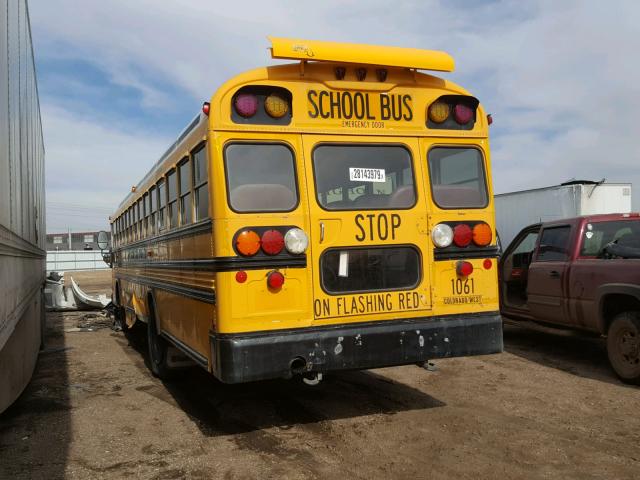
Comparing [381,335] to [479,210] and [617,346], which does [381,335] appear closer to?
[479,210]

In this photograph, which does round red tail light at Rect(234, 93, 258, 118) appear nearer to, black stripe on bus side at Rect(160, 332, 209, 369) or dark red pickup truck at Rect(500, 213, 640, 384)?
black stripe on bus side at Rect(160, 332, 209, 369)

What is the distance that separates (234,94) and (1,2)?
5.02 ft

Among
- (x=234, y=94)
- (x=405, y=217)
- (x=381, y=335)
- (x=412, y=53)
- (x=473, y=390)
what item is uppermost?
(x=412, y=53)

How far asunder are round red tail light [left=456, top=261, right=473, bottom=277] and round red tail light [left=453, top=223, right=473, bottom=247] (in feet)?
0.52

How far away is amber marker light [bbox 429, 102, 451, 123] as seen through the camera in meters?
4.76

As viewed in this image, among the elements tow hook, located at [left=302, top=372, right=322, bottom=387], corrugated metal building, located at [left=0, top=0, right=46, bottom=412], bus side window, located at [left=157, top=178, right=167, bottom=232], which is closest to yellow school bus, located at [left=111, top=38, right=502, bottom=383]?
tow hook, located at [left=302, top=372, right=322, bottom=387]

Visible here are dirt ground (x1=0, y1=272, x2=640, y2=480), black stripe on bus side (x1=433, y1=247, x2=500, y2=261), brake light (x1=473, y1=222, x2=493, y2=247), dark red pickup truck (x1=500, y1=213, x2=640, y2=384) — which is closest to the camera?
dirt ground (x1=0, y1=272, x2=640, y2=480)

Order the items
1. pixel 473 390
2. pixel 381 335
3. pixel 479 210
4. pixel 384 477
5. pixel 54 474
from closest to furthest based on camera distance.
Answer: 1. pixel 384 477
2. pixel 54 474
3. pixel 381 335
4. pixel 479 210
5. pixel 473 390

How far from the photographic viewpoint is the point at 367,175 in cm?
456

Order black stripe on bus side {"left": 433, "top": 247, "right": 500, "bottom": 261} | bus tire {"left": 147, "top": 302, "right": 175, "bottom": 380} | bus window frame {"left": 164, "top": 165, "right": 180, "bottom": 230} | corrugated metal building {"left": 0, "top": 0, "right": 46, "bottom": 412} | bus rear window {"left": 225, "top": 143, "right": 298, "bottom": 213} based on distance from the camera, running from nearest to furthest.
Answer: corrugated metal building {"left": 0, "top": 0, "right": 46, "bottom": 412}, bus rear window {"left": 225, "top": 143, "right": 298, "bottom": 213}, black stripe on bus side {"left": 433, "top": 247, "right": 500, "bottom": 261}, bus window frame {"left": 164, "top": 165, "right": 180, "bottom": 230}, bus tire {"left": 147, "top": 302, "right": 175, "bottom": 380}

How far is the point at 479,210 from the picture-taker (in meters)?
4.82

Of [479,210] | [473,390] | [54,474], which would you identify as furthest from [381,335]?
[54,474]

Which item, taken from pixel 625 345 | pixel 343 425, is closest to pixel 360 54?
pixel 343 425

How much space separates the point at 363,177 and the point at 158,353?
371 centimetres
